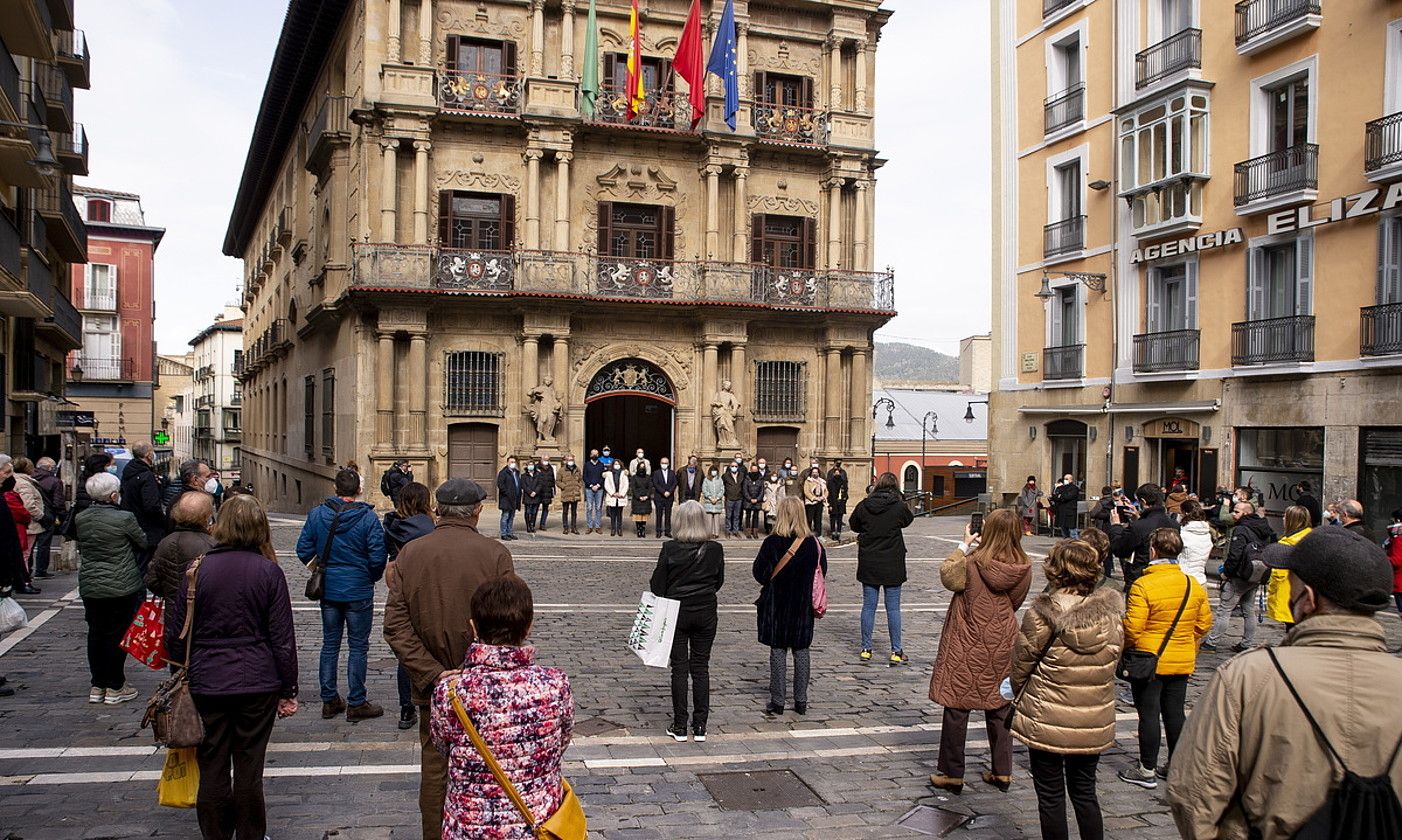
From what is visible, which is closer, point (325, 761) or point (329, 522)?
point (325, 761)

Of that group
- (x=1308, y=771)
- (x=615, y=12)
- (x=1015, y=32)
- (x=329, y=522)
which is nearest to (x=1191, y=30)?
(x=1015, y=32)

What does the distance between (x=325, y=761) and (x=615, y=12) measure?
81.4 feet

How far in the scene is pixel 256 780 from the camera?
521cm

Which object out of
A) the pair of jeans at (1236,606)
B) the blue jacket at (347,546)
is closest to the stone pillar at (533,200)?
the pair of jeans at (1236,606)

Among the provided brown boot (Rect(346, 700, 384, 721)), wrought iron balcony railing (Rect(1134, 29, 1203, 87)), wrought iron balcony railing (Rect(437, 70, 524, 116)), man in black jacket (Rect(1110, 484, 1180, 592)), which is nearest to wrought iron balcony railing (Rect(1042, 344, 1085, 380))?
wrought iron balcony railing (Rect(1134, 29, 1203, 87))

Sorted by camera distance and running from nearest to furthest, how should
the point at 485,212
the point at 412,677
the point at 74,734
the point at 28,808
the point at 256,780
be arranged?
the point at 256,780 < the point at 412,677 < the point at 28,808 < the point at 74,734 < the point at 485,212

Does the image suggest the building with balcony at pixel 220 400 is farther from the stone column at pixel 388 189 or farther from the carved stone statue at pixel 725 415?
the carved stone statue at pixel 725 415

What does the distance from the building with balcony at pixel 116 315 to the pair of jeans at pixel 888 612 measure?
56019 millimetres

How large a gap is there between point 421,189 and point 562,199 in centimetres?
354

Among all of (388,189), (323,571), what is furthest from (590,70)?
(323,571)

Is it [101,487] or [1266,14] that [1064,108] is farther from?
[101,487]

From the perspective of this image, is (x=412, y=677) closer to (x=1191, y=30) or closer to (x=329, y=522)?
(x=329, y=522)

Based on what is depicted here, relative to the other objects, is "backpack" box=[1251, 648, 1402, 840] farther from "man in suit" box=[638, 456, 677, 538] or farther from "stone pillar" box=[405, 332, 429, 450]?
"stone pillar" box=[405, 332, 429, 450]

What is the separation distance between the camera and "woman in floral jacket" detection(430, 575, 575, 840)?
12.1 feet
